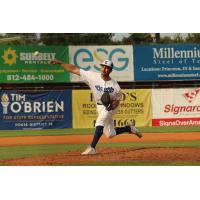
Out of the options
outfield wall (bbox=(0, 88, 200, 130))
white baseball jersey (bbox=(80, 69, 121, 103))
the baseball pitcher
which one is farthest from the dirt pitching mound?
outfield wall (bbox=(0, 88, 200, 130))

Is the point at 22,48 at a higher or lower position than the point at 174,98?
higher

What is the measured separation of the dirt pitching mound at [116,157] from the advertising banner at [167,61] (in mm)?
7528

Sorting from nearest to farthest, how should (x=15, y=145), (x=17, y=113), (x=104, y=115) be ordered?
(x=104, y=115), (x=15, y=145), (x=17, y=113)

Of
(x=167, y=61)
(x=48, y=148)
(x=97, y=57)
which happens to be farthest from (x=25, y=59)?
(x=48, y=148)

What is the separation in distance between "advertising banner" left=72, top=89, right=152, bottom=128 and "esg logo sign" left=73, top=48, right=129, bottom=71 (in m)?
Answer: 0.96

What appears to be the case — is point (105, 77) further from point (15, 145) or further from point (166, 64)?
point (166, 64)

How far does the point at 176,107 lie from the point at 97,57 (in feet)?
10.9

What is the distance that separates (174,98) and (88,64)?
3.30 metres

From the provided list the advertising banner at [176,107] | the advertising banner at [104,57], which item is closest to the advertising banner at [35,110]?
the advertising banner at [104,57]

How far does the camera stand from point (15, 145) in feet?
43.7

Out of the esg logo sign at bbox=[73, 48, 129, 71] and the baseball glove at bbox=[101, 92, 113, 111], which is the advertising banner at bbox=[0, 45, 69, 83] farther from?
the baseball glove at bbox=[101, 92, 113, 111]

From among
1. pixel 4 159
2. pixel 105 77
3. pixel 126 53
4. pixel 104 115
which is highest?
pixel 126 53

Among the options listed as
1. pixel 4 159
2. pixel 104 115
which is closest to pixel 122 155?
pixel 104 115

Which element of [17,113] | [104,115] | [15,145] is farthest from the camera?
[17,113]
